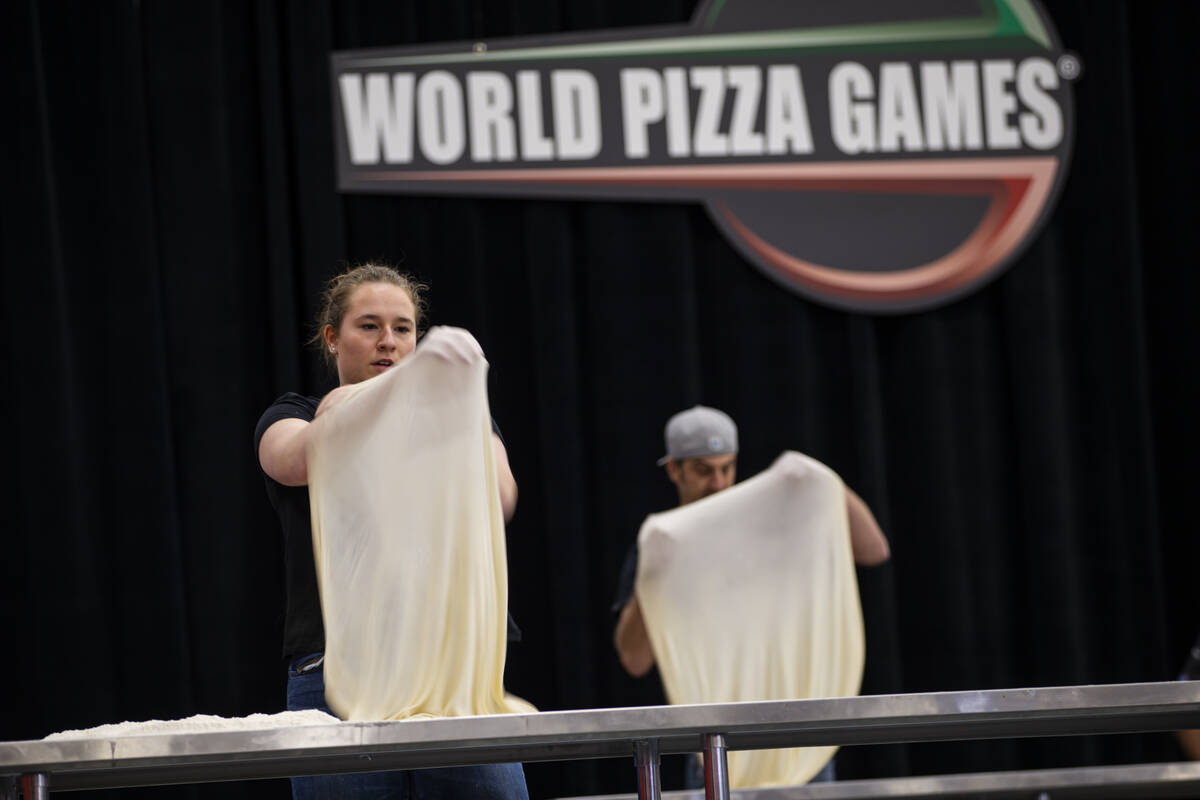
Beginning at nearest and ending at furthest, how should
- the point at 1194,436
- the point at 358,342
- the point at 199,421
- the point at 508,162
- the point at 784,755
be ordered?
the point at 358,342, the point at 784,755, the point at 199,421, the point at 508,162, the point at 1194,436

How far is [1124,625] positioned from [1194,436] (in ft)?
1.89

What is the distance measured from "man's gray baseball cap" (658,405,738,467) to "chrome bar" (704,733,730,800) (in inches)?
62.8

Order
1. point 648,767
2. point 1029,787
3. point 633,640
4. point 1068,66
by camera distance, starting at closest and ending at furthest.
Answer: point 648,767, point 1029,787, point 633,640, point 1068,66

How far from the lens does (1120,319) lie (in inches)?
153

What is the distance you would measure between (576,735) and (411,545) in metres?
0.33

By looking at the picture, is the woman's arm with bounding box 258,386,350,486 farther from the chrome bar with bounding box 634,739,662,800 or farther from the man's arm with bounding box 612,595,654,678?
the man's arm with bounding box 612,595,654,678

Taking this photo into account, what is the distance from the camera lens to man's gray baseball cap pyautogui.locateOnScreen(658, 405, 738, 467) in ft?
10.2

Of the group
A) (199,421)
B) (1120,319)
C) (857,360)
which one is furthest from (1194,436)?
(199,421)

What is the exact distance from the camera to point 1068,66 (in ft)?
12.9

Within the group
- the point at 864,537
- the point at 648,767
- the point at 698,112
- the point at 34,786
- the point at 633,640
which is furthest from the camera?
the point at 698,112

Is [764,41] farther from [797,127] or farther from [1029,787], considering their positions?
[1029,787]

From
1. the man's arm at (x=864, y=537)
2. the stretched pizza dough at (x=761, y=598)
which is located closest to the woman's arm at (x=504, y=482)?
the stretched pizza dough at (x=761, y=598)

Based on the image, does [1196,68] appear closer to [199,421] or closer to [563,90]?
[563,90]

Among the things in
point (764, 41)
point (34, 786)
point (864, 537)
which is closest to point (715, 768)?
point (34, 786)
